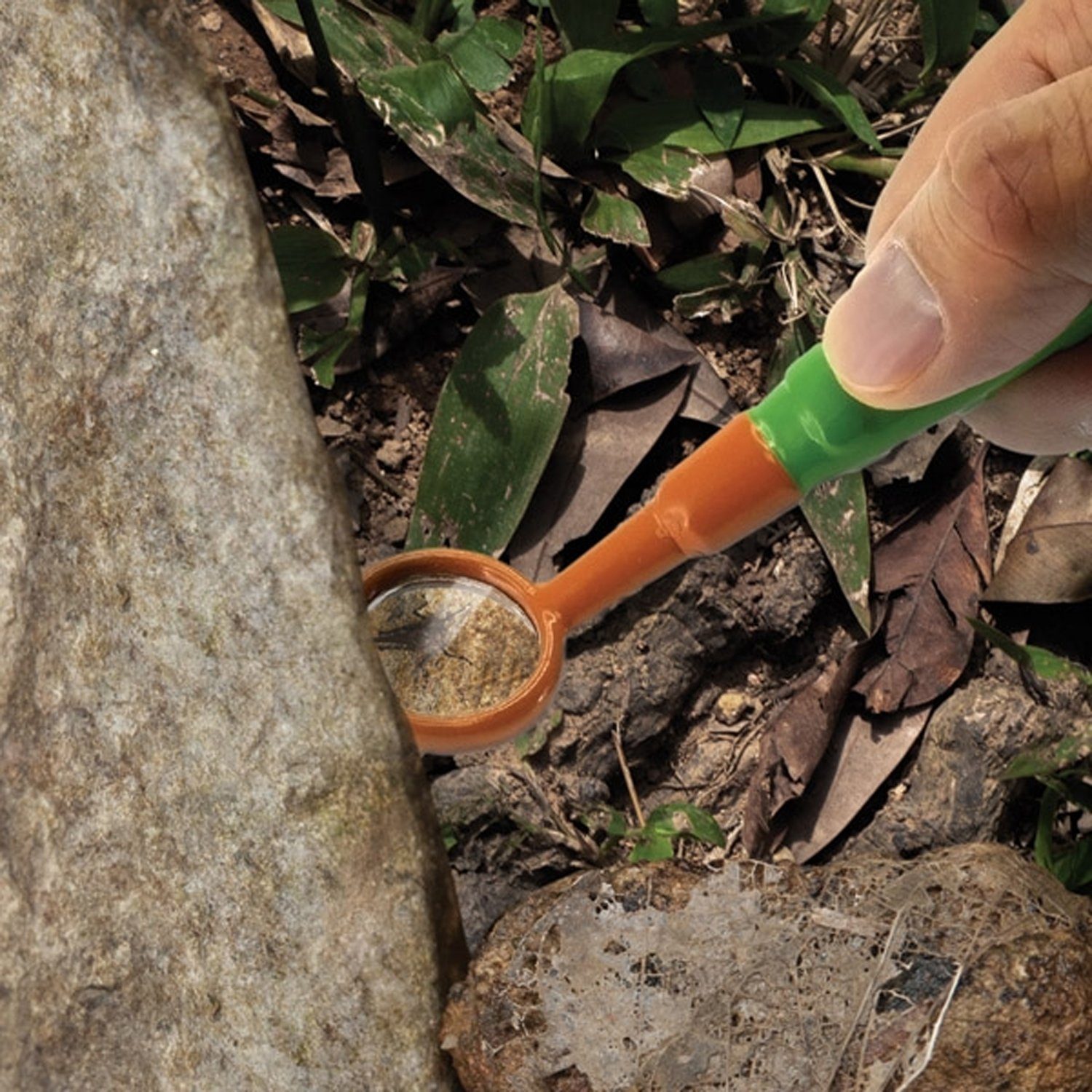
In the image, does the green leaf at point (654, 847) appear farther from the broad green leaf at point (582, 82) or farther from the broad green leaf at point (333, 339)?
the broad green leaf at point (582, 82)

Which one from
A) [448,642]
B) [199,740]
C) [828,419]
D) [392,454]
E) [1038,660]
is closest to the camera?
[828,419]

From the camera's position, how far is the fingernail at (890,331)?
108 centimetres

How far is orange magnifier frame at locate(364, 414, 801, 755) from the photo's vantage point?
46.6 inches

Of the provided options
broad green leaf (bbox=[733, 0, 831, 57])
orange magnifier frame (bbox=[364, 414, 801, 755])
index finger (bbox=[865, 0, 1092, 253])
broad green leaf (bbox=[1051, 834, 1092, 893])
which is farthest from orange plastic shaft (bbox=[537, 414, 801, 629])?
broad green leaf (bbox=[733, 0, 831, 57])

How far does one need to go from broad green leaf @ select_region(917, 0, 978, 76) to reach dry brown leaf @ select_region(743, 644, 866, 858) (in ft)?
2.38

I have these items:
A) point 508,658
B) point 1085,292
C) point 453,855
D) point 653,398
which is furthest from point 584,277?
point 1085,292

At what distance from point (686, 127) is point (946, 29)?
33 cm

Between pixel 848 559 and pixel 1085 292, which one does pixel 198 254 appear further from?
pixel 848 559

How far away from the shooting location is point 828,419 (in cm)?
114

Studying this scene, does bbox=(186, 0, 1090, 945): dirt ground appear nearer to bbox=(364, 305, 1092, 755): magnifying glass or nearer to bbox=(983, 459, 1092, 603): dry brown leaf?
bbox=(983, 459, 1092, 603): dry brown leaf

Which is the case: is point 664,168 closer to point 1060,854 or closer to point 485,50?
point 485,50

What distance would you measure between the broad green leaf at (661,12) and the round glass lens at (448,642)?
0.77 meters

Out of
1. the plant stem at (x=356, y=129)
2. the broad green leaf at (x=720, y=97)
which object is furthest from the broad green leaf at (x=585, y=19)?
the plant stem at (x=356, y=129)

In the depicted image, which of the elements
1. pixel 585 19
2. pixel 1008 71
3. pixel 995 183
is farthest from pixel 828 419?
pixel 585 19
